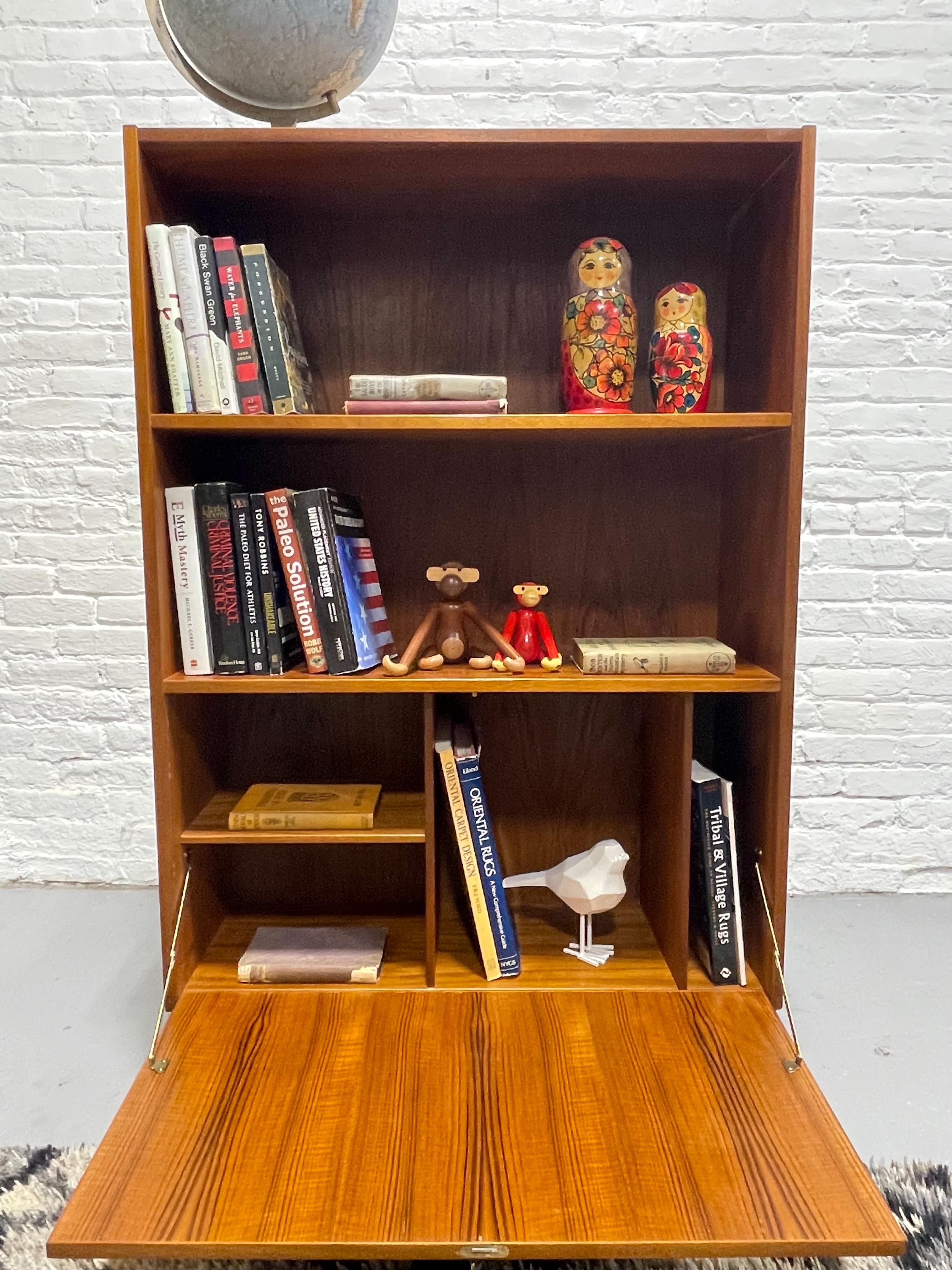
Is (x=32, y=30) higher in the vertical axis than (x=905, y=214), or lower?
higher

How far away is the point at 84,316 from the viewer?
162 cm

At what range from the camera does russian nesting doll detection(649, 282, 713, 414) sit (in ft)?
3.82

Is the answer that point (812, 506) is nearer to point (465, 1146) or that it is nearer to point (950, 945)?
point (950, 945)

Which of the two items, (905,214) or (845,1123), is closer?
(845,1123)

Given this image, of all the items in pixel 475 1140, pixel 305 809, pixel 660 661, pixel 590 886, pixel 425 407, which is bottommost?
pixel 475 1140

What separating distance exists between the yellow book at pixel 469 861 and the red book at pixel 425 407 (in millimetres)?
462

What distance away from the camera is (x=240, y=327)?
1141mm

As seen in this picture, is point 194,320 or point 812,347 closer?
point 194,320

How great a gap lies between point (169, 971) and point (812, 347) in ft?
5.01

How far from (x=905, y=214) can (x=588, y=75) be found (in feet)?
2.11

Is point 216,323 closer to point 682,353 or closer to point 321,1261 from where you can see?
point 682,353

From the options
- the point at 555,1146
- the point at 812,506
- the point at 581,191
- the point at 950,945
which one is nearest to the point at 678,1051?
the point at 555,1146

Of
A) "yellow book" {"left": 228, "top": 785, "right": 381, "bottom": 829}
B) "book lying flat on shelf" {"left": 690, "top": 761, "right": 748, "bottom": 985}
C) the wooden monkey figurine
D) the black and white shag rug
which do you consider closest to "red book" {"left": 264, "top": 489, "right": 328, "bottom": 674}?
the wooden monkey figurine

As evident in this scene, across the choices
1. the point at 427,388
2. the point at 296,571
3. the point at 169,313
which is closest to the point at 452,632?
the point at 296,571
